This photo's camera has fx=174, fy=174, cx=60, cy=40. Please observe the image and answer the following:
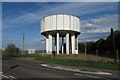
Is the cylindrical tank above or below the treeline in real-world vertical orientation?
above

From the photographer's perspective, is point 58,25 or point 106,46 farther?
point 106,46

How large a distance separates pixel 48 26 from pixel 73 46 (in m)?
9.62

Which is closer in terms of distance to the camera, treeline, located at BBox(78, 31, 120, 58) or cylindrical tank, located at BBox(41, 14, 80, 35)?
cylindrical tank, located at BBox(41, 14, 80, 35)

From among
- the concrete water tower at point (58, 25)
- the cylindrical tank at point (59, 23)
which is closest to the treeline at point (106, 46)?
the concrete water tower at point (58, 25)

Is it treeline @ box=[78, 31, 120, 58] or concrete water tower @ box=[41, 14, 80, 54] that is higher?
concrete water tower @ box=[41, 14, 80, 54]

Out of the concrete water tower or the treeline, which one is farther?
the treeline

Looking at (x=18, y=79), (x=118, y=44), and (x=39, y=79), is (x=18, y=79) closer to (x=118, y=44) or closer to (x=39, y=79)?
(x=39, y=79)

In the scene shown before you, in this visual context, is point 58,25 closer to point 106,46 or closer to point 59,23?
point 59,23

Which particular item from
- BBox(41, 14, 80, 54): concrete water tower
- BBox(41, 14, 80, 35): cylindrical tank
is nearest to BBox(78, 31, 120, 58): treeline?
BBox(41, 14, 80, 54): concrete water tower

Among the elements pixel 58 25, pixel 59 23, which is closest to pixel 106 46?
pixel 59 23

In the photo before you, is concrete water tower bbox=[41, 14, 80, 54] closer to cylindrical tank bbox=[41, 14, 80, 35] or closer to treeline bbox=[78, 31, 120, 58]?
cylindrical tank bbox=[41, 14, 80, 35]

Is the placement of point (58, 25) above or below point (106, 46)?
above

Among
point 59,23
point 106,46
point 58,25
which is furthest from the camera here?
point 106,46

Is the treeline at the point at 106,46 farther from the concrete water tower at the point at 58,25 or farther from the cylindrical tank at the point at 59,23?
the cylindrical tank at the point at 59,23
